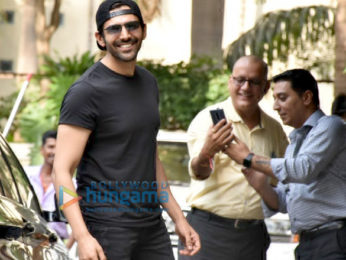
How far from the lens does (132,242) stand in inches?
176

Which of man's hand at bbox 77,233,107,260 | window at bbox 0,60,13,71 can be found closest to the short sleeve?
man's hand at bbox 77,233,107,260

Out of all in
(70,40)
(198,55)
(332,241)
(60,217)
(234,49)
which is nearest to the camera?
(60,217)

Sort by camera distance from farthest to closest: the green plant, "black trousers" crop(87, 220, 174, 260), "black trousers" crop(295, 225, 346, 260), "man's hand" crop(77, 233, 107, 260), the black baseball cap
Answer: the green plant
"black trousers" crop(295, 225, 346, 260)
the black baseball cap
"black trousers" crop(87, 220, 174, 260)
"man's hand" crop(77, 233, 107, 260)

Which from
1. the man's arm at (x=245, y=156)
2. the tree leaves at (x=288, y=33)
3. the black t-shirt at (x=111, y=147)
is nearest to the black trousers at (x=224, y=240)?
the man's arm at (x=245, y=156)

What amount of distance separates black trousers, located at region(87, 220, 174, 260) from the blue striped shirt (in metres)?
1.04

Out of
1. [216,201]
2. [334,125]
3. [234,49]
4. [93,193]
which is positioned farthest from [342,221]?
[234,49]

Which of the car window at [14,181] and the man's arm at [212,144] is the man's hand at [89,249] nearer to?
the car window at [14,181]

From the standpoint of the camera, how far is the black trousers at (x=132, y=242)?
4422 mm

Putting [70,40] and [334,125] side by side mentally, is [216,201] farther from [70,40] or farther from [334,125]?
[70,40]

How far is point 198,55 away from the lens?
48.1 feet

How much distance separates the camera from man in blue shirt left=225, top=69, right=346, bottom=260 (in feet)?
17.4

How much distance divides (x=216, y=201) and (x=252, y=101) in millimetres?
707

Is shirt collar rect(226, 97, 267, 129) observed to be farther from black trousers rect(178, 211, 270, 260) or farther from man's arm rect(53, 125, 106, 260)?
man's arm rect(53, 125, 106, 260)

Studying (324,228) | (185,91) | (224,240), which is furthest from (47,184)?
(185,91)
